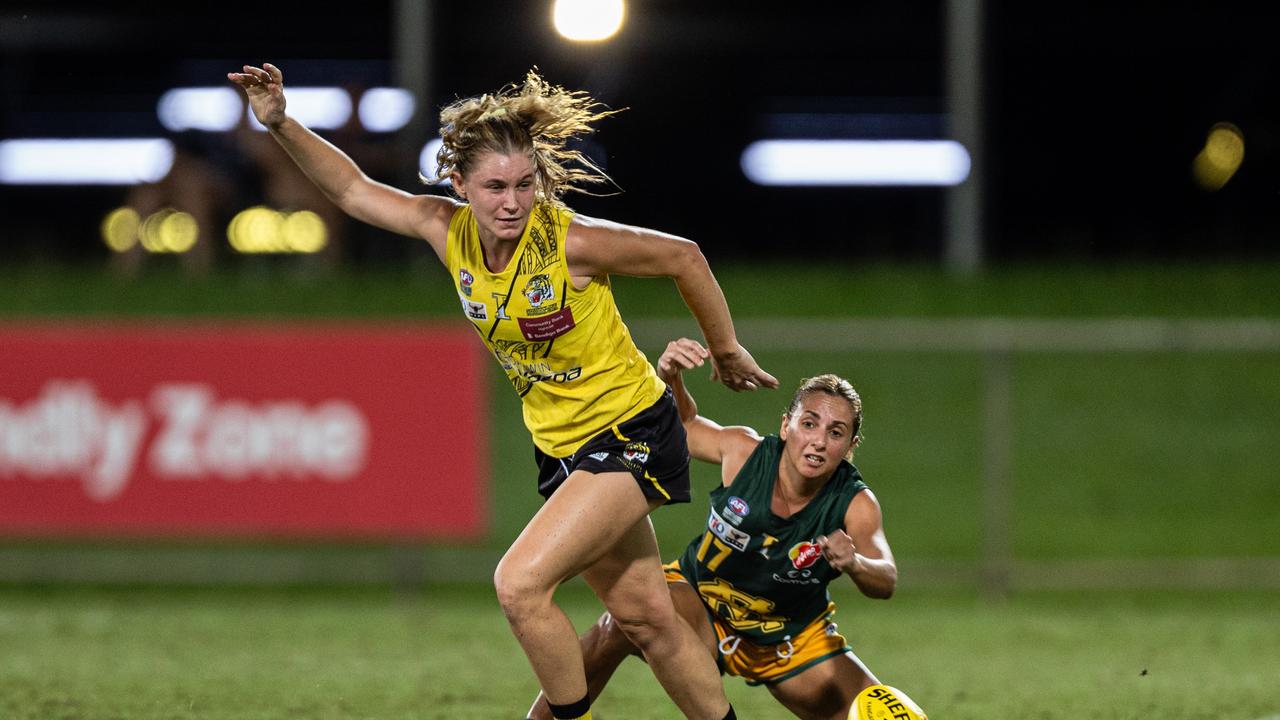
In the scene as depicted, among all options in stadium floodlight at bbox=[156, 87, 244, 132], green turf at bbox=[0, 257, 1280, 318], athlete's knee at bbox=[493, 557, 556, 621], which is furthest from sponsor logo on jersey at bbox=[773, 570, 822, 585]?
stadium floodlight at bbox=[156, 87, 244, 132]

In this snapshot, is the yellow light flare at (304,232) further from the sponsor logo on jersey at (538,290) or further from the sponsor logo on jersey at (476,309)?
the sponsor logo on jersey at (538,290)

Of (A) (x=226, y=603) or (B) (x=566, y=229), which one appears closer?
(B) (x=566, y=229)

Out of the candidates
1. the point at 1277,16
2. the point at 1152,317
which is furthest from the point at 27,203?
the point at 1277,16

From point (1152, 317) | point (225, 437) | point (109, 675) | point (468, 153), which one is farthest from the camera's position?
point (1152, 317)

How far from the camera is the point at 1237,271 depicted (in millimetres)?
11562

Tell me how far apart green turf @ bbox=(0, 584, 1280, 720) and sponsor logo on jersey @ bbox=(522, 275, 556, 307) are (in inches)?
82.2

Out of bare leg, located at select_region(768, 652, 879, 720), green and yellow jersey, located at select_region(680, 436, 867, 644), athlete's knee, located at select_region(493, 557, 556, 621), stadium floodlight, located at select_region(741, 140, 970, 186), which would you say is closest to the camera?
athlete's knee, located at select_region(493, 557, 556, 621)

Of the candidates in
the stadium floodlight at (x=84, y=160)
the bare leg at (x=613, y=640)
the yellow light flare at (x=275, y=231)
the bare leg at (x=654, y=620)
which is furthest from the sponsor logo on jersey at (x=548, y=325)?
the stadium floodlight at (x=84, y=160)

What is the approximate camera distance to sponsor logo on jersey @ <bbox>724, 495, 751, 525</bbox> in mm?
5301

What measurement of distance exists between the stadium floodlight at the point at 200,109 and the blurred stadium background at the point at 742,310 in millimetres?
28

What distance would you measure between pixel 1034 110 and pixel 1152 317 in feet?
7.04

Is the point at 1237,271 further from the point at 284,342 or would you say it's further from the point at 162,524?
the point at 162,524

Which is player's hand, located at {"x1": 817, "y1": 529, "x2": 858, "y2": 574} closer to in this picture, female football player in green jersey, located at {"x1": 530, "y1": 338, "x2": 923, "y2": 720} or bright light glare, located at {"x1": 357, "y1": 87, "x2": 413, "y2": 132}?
female football player in green jersey, located at {"x1": 530, "y1": 338, "x2": 923, "y2": 720}

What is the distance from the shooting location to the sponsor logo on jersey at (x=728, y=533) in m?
5.30
